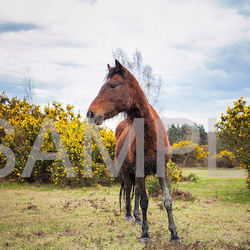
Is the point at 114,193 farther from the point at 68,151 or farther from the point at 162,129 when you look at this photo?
the point at 162,129

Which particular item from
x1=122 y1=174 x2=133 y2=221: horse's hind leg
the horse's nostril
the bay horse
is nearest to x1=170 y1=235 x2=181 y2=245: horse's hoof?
the bay horse

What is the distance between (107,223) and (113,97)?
298 cm

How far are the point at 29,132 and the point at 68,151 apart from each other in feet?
7.99

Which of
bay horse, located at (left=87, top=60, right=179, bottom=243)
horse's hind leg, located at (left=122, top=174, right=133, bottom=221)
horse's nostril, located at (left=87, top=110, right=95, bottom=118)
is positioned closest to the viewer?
horse's nostril, located at (left=87, top=110, right=95, bottom=118)

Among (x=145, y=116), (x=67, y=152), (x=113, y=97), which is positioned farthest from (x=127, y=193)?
(x=67, y=152)

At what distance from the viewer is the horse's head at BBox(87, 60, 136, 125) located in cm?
315

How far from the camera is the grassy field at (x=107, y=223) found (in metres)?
3.84

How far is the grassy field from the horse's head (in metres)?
2.09

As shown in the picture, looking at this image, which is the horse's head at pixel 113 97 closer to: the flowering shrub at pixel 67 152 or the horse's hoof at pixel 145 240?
the horse's hoof at pixel 145 240

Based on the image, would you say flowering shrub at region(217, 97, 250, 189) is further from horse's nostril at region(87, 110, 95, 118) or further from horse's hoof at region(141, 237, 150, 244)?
horse's nostril at region(87, 110, 95, 118)

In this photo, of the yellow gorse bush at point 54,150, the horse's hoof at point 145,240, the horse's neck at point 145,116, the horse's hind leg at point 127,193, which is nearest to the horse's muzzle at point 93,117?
the horse's neck at point 145,116

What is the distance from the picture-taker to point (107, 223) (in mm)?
Result: 5031

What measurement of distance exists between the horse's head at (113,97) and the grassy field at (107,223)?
6.87ft

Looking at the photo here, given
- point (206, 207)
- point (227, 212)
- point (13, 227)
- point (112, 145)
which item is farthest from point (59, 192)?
point (227, 212)
